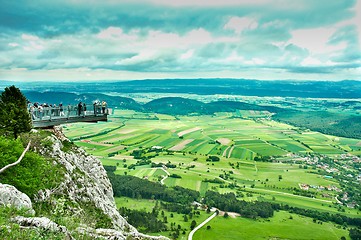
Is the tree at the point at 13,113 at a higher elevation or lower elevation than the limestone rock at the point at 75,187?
higher

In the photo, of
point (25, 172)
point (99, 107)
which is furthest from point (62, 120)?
point (25, 172)

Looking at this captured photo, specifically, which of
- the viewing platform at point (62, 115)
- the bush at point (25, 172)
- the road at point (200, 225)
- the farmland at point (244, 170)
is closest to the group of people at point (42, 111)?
the viewing platform at point (62, 115)

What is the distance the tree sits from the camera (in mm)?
26531

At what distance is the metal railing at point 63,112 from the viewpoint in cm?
3400

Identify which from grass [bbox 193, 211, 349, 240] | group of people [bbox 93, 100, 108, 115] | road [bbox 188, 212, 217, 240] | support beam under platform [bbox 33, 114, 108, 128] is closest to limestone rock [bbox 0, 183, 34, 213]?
support beam under platform [bbox 33, 114, 108, 128]

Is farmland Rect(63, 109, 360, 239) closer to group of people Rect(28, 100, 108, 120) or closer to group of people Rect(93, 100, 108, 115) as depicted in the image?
group of people Rect(93, 100, 108, 115)

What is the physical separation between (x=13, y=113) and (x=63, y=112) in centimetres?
1074

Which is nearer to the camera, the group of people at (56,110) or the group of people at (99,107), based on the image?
the group of people at (56,110)

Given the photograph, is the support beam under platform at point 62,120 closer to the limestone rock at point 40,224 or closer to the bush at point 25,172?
the bush at point 25,172

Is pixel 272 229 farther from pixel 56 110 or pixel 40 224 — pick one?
pixel 40 224

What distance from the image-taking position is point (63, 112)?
37.3 m

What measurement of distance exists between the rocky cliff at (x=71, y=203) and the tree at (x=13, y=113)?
2.61 meters

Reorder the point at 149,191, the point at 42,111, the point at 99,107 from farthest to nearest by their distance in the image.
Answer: the point at 149,191 → the point at 99,107 → the point at 42,111

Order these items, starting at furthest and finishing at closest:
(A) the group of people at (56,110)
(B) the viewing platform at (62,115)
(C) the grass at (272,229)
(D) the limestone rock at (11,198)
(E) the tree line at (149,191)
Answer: (E) the tree line at (149,191)
(C) the grass at (272,229)
(B) the viewing platform at (62,115)
(A) the group of people at (56,110)
(D) the limestone rock at (11,198)
